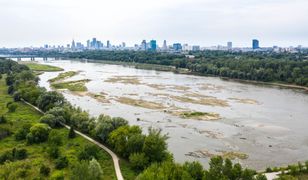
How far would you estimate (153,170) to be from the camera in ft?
68.2

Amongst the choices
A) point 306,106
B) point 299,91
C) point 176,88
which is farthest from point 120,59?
point 306,106

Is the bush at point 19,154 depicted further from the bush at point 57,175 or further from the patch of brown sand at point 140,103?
the patch of brown sand at point 140,103

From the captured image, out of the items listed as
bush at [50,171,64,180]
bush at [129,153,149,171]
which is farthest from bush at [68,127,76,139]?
bush at [129,153,149,171]

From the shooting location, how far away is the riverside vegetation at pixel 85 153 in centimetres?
2100

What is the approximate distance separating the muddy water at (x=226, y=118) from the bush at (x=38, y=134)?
38.0 ft

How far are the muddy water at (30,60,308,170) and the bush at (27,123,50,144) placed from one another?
11589 millimetres

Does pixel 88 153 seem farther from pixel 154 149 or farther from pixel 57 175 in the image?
pixel 154 149

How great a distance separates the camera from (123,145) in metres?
27.9

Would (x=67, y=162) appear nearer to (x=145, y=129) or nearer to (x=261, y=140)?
(x=145, y=129)

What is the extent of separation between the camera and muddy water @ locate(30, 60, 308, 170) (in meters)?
31.6

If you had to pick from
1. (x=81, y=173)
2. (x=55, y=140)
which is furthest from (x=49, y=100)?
(x=81, y=173)

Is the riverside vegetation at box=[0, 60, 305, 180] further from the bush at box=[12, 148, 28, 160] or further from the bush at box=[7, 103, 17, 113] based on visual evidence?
the bush at box=[7, 103, 17, 113]

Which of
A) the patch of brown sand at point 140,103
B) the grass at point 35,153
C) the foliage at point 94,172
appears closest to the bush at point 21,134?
the grass at point 35,153

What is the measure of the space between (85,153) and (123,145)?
3.15 metres
